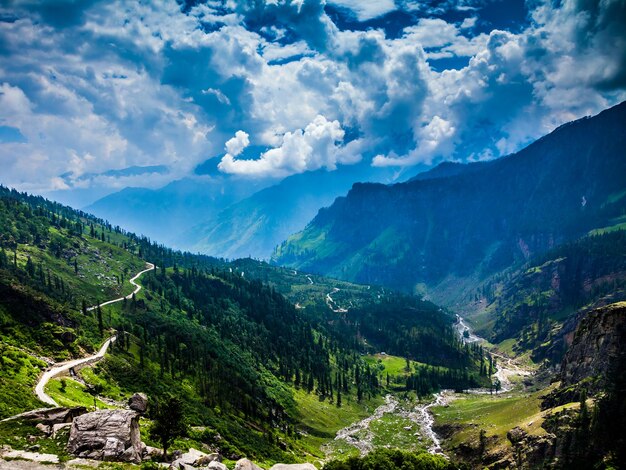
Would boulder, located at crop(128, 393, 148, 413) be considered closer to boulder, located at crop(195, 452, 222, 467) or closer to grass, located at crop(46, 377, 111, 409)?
grass, located at crop(46, 377, 111, 409)

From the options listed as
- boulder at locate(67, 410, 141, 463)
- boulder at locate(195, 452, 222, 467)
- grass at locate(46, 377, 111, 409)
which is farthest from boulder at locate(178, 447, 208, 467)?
grass at locate(46, 377, 111, 409)

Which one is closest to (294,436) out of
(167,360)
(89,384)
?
(167,360)

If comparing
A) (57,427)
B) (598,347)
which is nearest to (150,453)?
(57,427)

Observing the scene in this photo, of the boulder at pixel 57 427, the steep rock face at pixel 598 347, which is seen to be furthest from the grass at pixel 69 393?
the steep rock face at pixel 598 347

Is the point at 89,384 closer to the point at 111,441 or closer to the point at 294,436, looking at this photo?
the point at 111,441

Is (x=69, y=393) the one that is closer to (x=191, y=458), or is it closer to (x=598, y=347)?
(x=191, y=458)

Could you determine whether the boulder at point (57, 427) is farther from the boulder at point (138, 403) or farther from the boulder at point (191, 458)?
the boulder at point (138, 403)
